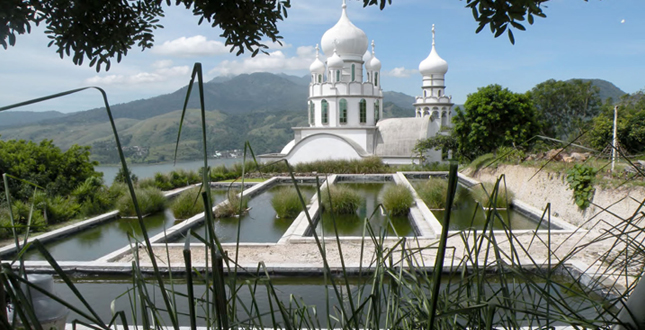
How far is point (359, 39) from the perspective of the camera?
24.4m

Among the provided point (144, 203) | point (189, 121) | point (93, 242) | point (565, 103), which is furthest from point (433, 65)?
point (93, 242)

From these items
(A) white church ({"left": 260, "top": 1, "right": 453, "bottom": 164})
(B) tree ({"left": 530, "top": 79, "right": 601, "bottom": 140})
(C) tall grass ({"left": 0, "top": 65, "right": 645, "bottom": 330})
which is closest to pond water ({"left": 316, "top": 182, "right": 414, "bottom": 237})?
(C) tall grass ({"left": 0, "top": 65, "right": 645, "bottom": 330})

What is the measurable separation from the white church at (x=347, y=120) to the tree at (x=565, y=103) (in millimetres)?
11938

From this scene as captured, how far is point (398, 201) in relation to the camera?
28.9 ft

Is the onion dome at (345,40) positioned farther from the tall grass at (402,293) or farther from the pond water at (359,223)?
the tall grass at (402,293)

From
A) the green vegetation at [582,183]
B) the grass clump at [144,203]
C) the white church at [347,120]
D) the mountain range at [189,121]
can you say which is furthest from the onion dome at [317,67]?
the green vegetation at [582,183]

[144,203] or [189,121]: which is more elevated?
[189,121]

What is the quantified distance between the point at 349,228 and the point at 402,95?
634ft

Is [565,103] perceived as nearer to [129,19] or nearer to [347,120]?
[347,120]

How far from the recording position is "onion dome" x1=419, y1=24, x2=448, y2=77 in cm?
2683

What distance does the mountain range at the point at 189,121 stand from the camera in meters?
24.0

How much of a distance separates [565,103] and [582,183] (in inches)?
1130

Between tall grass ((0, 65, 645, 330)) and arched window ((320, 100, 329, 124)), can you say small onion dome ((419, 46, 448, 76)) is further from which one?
tall grass ((0, 65, 645, 330))

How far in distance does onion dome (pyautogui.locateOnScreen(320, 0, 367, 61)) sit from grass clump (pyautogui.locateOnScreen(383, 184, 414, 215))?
1640 cm
